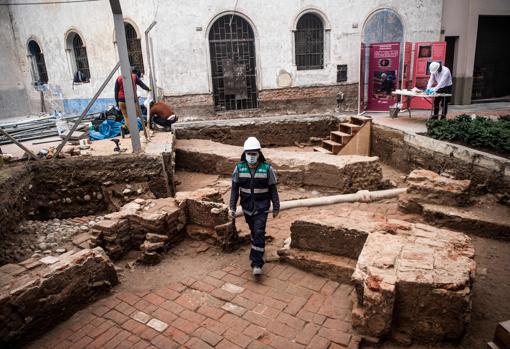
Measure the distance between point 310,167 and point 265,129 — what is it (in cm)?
426

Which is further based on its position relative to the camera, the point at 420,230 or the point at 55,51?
the point at 55,51

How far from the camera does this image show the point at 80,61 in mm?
16703

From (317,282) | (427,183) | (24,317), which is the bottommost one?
(317,282)

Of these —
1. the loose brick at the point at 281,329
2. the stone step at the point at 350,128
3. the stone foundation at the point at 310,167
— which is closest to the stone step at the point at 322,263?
the loose brick at the point at 281,329

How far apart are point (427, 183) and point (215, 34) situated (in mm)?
10849

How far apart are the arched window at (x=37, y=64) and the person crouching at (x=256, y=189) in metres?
17.6

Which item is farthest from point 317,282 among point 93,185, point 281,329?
point 93,185

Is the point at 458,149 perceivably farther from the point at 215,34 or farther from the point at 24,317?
the point at 215,34

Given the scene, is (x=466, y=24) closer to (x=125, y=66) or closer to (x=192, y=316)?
(x=125, y=66)

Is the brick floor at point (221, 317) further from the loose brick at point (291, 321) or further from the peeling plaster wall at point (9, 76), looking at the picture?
the peeling plaster wall at point (9, 76)

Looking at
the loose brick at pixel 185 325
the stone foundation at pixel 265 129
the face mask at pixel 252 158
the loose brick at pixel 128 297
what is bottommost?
the loose brick at pixel 185 325

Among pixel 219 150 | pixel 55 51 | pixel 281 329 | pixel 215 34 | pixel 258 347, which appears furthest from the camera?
pixel 55 51

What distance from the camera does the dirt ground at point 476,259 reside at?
11.6 feet

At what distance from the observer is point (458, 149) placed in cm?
728
